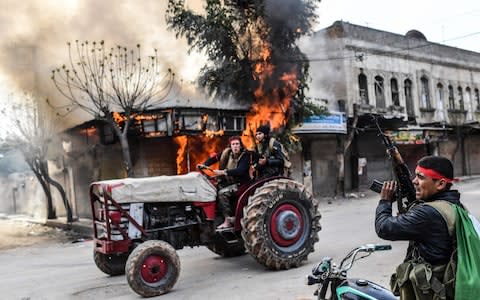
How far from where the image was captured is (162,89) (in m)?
16.7

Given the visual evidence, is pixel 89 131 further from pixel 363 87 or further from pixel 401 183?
pixel 401 183

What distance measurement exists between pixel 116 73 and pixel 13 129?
4.97 meters

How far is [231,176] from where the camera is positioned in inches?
268

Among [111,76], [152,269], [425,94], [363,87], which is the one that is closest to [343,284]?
[152,269]

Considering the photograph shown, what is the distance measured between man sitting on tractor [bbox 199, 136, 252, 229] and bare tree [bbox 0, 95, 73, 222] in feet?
36.2

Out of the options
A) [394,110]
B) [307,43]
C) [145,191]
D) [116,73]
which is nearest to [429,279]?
[145,191]

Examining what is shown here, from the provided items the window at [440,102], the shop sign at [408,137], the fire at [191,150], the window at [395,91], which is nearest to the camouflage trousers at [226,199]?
the fire at [191,150]

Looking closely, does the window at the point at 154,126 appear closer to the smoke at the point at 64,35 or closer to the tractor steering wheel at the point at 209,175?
the smoke at the point at 64,35

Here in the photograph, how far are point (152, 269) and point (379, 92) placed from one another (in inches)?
787

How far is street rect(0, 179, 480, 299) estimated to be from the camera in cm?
579

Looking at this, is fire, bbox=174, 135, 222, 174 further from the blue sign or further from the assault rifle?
the assault rifle

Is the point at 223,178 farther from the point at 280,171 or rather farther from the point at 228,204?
the point at 280,171

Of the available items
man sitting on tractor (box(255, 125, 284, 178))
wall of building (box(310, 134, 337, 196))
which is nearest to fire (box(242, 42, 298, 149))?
wall of building (box(310, 134, 337, 196))

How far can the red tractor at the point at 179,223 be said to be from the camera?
5.87 meters
